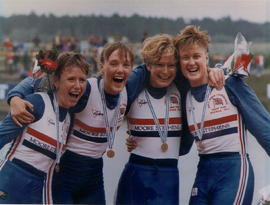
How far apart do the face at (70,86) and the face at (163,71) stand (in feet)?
1.36

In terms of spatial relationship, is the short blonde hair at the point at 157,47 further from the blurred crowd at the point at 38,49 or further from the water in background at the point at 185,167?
the water in background at the point at 185,167

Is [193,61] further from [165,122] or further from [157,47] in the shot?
[165,122]

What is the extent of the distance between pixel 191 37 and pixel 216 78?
292 millimetres

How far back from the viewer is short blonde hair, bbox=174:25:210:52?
10.0 feet

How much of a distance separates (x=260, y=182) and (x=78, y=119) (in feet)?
3.92

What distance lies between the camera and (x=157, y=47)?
120 inches

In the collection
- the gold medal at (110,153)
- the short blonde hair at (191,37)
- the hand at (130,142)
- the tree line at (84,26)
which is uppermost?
the tree line at (84,26)

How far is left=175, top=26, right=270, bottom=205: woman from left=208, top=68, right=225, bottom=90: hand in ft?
0.09

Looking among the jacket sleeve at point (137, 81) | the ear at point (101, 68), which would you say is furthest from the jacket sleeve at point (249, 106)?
the ear at point (101, 68)

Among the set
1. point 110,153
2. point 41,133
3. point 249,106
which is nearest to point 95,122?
point 110,153

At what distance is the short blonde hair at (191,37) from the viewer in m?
3.06

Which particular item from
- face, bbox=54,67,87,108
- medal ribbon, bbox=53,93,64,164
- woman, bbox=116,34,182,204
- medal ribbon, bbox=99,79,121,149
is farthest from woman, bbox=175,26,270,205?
medal ribbon, bbox=53,93,64,164

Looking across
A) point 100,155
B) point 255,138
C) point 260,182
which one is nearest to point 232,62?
point 255,138

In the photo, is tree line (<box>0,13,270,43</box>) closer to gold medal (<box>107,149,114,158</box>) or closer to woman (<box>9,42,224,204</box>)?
woman (<box>9,42,224,204</box>)
